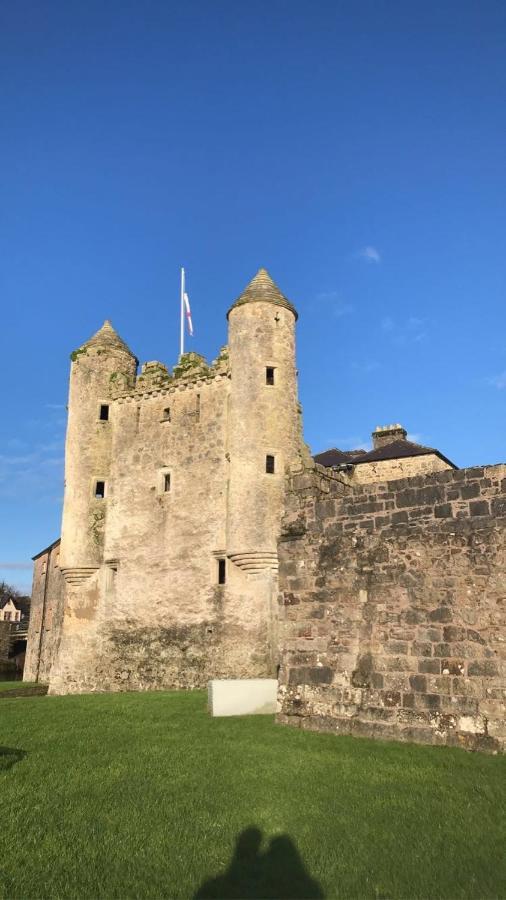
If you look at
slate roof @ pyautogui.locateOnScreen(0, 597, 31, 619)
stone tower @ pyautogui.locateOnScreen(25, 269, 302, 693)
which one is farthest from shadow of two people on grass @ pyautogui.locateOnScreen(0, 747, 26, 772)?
slate roof @ pyautogui.locateOnScreen(0, 597, 31, 619)

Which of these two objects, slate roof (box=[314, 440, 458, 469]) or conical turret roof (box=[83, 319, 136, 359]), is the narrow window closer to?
conical turret roof (box=[83, 319, 136, 359])

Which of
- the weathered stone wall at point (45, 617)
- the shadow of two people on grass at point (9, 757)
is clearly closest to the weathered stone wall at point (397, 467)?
the weathered stone wall at point (45, 617)

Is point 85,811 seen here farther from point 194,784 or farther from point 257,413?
point 257,413

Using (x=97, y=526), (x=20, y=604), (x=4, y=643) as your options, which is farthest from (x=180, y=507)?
(x=20, y=604)

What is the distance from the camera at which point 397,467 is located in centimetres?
3294

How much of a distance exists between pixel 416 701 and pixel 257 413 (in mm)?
14390

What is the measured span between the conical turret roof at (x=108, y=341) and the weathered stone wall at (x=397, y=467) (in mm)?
12889

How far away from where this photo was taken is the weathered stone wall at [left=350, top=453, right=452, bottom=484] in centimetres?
3247

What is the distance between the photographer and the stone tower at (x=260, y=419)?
22.0 meters

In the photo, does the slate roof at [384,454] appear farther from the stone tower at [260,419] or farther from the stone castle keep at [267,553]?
the stone tower at [260,419]

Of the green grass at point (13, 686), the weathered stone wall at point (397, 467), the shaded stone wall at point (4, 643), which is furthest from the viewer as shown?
the shaded stone wall at point (4, 643)

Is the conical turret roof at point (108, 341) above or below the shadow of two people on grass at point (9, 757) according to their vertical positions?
above

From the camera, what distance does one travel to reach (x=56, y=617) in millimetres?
34125

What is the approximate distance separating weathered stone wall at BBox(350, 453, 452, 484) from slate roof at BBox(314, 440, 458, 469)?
0.16 metres
